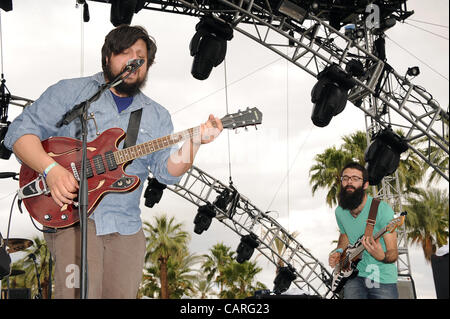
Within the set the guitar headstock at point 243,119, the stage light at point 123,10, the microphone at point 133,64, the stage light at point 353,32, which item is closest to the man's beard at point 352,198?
the guitar headstock at point 243,119

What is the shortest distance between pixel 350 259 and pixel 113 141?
340 centimetres

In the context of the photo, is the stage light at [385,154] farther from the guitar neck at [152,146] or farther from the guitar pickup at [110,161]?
the guitar pickup at [110,161]

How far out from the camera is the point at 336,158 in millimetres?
20109

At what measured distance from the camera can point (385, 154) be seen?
8312 millimetres

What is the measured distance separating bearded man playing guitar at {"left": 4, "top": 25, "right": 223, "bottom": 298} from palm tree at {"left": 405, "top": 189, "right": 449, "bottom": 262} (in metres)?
18.4

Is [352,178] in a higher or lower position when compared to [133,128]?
higher

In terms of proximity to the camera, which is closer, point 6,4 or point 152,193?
point 6,4

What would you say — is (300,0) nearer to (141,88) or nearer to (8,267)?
(141,88)

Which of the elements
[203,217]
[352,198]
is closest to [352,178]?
[352,198]

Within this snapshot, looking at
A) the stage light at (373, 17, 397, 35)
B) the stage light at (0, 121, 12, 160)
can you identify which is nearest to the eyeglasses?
the stage light at (373, 17, 397, 35)

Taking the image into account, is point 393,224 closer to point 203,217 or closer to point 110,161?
point 110,161

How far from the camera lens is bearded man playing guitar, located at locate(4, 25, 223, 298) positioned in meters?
2.66

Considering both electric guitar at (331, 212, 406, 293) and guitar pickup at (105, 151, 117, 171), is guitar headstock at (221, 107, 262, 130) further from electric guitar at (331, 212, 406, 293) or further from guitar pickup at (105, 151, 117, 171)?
electric guitar at (331, 212, 406, 293)
